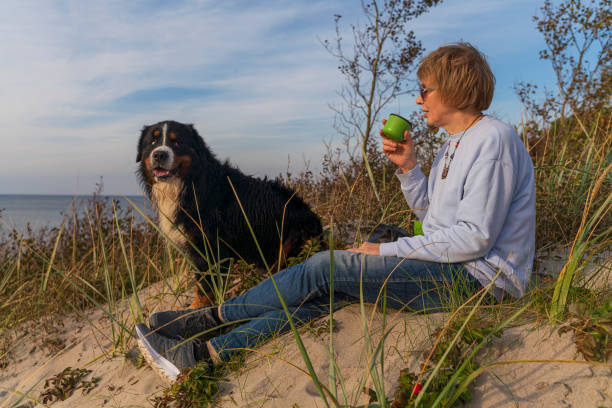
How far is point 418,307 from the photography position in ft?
7.92

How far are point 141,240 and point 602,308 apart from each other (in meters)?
5.70

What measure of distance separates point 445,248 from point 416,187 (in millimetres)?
831

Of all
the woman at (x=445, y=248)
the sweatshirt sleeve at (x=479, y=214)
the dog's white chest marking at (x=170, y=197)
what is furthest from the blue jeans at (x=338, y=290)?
the dog's white chest marking at (x=170, y=197)

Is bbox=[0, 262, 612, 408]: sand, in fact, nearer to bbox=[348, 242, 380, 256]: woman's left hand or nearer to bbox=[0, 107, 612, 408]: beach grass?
bbox=[0, 107, 612, 408]: beach grass

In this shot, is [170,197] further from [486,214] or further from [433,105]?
[486,214]

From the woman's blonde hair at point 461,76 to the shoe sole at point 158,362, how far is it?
2.23m

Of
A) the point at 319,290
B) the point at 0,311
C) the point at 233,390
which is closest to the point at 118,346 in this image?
the point at 233,390

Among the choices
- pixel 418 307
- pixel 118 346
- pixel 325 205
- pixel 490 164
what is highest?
pixel 490 164

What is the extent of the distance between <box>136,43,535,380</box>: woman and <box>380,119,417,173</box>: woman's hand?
22cm

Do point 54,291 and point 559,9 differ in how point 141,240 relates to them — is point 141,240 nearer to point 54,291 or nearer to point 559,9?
point 54,291

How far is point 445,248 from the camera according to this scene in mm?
2160

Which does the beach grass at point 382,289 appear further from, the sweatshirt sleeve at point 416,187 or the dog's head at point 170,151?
the dog's head at point 170,151

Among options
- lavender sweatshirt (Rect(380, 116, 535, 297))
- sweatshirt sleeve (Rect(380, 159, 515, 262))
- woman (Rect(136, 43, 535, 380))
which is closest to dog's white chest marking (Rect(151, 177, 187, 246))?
woman (Rect(136, 43, 535, 380))

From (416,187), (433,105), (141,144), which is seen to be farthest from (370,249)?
(141,144)
